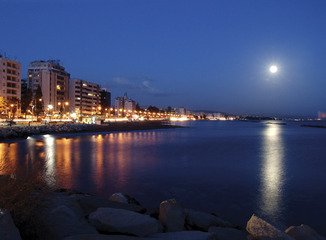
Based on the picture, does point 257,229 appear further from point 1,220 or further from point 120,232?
point 1,220

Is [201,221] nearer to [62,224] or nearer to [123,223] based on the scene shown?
[123,223]

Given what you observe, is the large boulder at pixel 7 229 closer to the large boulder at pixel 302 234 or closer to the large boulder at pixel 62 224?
the large boulder at pixel 62 224

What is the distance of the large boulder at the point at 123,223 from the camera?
307 inches

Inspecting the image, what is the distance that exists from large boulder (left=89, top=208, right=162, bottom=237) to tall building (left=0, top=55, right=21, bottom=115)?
112 meters

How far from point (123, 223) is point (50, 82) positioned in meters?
163

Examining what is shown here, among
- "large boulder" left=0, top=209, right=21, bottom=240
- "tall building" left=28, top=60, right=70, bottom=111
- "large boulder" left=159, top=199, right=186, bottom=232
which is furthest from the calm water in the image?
"tall building" left=28, top=60, right=70, bottom=111

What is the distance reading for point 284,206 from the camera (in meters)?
16.6

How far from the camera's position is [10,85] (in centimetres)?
12162

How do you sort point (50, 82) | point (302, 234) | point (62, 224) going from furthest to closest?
point (50, 82)
point (302, 234)
point (62, 224)

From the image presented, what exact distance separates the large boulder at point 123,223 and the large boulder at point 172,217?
993mm

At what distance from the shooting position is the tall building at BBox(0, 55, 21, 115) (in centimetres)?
11612

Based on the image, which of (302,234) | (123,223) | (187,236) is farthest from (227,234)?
(123,223)

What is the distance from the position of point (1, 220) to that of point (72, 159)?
99.1ft

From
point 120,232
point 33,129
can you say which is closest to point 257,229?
point 120,232
